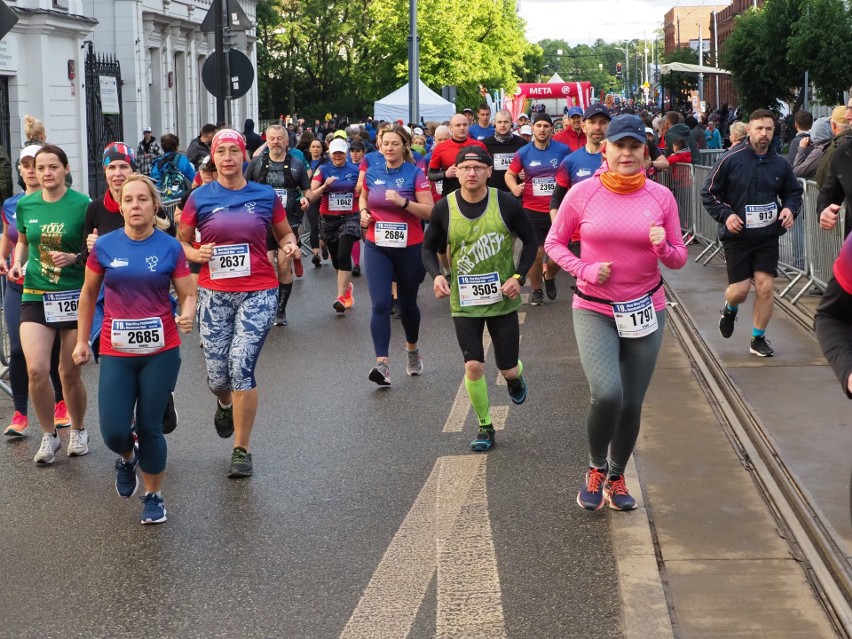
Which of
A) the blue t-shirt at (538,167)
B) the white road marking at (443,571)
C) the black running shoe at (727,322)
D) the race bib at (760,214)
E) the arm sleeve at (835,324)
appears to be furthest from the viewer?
the blue t-shirt at (538,167)

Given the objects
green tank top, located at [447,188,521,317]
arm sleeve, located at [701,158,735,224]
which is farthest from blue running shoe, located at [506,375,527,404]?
arm sleeve, located at [701,158,735,224]

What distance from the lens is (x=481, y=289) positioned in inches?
310

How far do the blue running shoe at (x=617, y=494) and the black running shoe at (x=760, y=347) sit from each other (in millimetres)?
4340

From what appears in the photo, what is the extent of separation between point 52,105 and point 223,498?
23535 mm

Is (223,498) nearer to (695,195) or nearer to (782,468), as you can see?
(782,468)

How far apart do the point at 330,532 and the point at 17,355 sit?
116 inches

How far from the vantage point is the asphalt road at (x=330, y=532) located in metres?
5.16

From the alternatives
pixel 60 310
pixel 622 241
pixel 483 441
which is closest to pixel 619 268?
pixel 622 241

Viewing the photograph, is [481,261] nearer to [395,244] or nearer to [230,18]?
[395,244]

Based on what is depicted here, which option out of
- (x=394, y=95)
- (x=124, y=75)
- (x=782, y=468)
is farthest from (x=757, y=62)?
(x=782, y=468)

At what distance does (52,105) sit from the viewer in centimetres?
2892

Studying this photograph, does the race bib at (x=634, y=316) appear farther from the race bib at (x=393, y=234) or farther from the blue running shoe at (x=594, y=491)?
the race bib at (x=393, y=234)

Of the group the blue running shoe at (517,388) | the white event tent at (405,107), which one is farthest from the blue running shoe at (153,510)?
the white event tent at (405,107)

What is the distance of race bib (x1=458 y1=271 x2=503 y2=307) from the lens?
7871 mm
